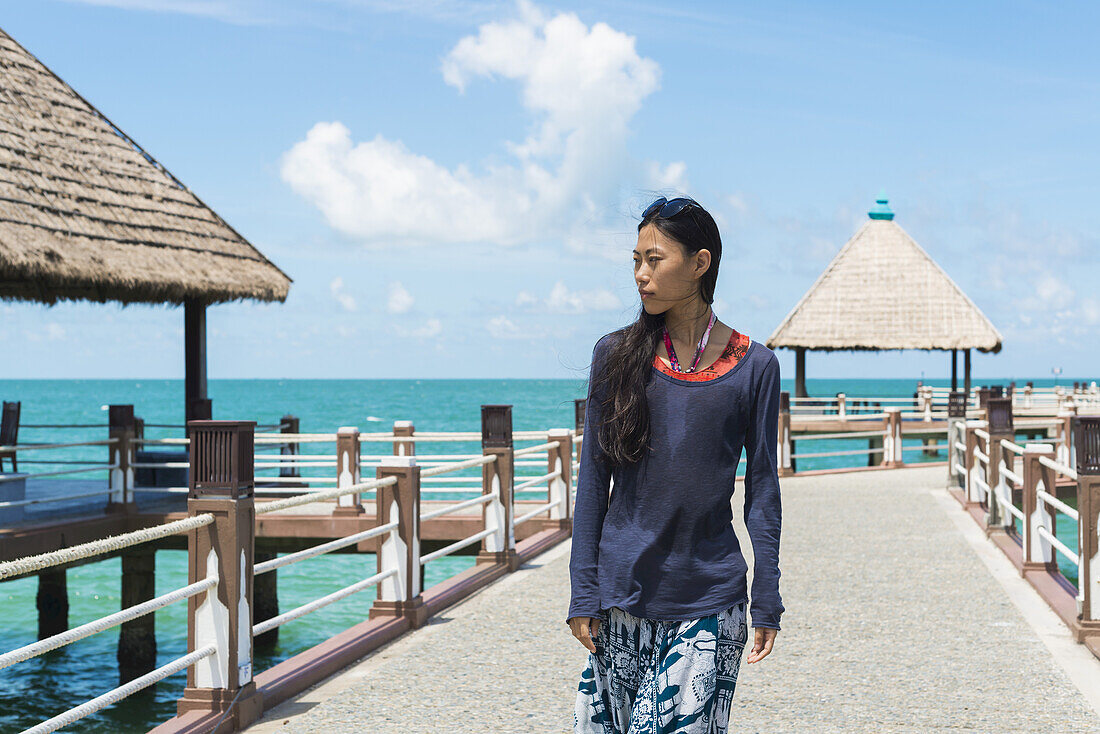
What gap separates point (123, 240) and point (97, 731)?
581cm

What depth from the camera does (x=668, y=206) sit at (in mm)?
2652

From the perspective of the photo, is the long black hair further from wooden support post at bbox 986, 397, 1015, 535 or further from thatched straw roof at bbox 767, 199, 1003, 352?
thatched straw roof at bbox 767, 199, 1003, 352

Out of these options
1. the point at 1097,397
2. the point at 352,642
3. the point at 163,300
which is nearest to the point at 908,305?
the point at 1097,397

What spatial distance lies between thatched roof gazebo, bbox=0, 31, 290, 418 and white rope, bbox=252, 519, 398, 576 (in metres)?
6.27

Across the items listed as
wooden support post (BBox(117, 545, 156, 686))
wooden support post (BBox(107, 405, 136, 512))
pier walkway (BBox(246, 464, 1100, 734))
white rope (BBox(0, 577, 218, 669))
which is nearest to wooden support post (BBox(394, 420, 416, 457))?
wooden support post (BBox(107, 405, 136, 512))

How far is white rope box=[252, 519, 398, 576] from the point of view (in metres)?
5.24

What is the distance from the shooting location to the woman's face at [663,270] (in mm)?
2662

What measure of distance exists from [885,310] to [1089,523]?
1126 inches

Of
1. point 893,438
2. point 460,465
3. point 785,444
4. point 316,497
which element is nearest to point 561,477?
point 460,465

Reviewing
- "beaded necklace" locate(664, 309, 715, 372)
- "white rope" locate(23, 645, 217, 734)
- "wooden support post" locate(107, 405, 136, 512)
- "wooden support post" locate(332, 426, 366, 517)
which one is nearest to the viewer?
"beaded necklace" locate(664, 309, 715, 372)

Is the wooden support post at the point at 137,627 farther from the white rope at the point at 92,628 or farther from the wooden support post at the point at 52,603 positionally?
the white rope at the point at 92,628

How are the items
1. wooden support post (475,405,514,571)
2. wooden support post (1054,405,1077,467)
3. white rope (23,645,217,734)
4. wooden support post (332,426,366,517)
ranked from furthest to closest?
wooden support post (1054,405,1077,467)
wooden support post (332,426,366,517)
wooden support post (475,405,514,571)
white rope (23,645,217,734)

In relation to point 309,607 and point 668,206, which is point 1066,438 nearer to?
point 309,607

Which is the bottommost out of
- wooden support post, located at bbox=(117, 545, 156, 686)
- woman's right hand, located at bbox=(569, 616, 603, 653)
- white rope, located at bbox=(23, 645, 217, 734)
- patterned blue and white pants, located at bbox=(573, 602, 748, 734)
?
wooden support post, located at bbox=(117, 545, 156, 686)
